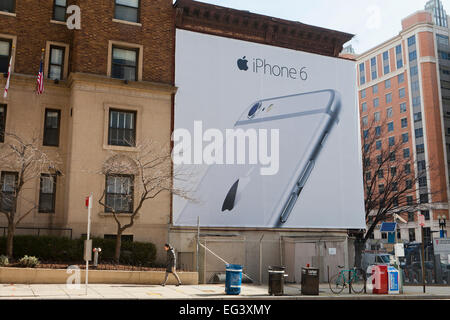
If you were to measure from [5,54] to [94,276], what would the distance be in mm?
13477

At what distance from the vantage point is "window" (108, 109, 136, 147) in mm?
25625

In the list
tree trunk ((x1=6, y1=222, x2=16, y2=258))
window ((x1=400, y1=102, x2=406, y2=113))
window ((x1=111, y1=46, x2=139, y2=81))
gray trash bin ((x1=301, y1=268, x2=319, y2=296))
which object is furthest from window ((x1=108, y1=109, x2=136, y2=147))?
window ((x1=400, y1=102, x2=406, y2=113))

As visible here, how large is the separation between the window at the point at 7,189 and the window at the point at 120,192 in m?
4.64

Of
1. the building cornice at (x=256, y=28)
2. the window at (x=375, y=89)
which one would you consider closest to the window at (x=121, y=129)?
the building cornice at (x=256, y=28)

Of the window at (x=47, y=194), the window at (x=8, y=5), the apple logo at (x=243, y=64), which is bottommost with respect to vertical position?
the window at (x=47, y=194)

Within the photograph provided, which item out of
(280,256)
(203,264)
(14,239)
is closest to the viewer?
(14,239)

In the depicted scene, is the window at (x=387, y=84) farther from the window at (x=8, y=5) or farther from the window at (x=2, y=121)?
the window at (x=2, y=121)

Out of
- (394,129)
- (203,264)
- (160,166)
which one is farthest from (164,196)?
(394,129)

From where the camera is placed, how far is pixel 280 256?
90.5 ft

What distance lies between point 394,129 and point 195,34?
80.1m

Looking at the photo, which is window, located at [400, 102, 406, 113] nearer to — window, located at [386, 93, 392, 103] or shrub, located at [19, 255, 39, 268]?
window, located at [386, 93, 392, 103]

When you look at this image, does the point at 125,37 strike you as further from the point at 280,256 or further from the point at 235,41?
the point at 280,256

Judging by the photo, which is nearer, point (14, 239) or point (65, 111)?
point (14, 239)

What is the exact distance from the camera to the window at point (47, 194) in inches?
977
